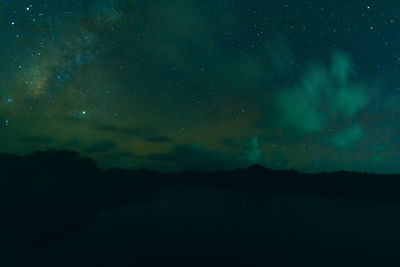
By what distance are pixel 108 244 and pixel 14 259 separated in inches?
190

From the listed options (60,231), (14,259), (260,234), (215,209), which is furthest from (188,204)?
(14,259)

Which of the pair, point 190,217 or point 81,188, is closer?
point 81,188

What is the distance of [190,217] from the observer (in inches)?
687

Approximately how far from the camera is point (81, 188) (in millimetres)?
14641

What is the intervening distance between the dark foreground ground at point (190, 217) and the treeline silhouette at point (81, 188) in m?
0.06

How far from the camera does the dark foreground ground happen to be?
13.0 meters

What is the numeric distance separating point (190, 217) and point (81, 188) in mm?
7952

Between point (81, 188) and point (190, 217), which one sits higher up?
point (81, 188)

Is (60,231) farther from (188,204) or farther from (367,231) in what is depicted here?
(367,231)

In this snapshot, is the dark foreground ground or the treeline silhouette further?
the dark foreground ground

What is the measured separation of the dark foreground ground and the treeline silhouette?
60 mm

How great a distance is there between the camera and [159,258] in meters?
15.2

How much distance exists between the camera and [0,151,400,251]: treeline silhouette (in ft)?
40.7

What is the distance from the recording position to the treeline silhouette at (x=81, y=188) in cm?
1240
